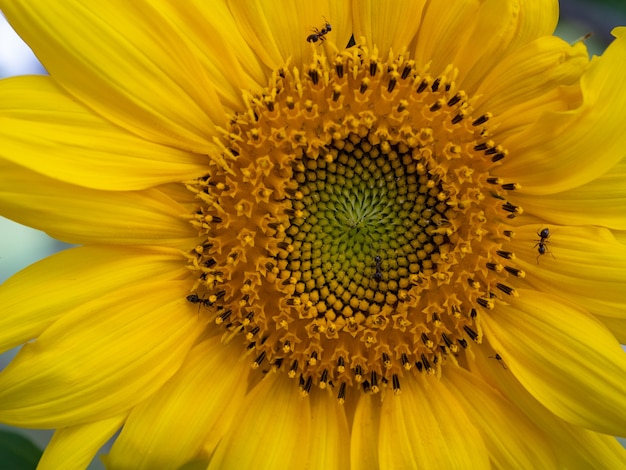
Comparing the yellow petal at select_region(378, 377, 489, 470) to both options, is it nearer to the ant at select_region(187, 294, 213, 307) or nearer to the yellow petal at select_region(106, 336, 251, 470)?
the yellow petal at select_region(106, 336, 251, 470)

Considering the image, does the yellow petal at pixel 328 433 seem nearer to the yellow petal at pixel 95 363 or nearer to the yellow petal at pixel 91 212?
the yellow petal at pixel 95 363

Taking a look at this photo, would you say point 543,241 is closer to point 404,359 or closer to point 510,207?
point 510,207

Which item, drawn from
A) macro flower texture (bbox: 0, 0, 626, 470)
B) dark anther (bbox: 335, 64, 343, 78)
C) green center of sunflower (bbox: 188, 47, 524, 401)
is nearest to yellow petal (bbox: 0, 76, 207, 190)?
macro flower texture (bbox: 0, 0, 626, 470)

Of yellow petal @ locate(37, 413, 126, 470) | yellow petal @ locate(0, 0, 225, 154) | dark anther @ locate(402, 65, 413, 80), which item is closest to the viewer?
yellow petal @ locate(0, 0, 225, 154)

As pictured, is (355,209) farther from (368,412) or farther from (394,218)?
(368,412)

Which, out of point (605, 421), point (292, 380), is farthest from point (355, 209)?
point (605, 421)

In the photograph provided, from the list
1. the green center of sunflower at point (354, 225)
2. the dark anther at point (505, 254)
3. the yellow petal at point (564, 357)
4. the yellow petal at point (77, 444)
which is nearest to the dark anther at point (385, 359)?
the green center of sunflower at point (354, 225)
